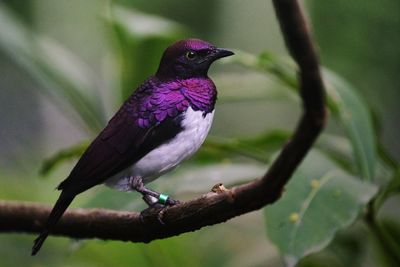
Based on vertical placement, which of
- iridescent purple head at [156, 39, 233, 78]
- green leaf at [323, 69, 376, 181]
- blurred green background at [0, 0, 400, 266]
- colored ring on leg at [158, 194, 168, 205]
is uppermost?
iridescent purple head at [156, 39, 233, 78]

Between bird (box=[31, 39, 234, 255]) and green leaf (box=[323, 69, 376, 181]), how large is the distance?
2.44 ft

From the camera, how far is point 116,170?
1035 millimetres

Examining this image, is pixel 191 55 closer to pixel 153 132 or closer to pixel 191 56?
pixel 191 56

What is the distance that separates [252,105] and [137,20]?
2.22 meters

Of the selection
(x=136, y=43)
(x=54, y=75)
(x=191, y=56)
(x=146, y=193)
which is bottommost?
(x=54, y=75)

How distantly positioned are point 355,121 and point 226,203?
0.89m

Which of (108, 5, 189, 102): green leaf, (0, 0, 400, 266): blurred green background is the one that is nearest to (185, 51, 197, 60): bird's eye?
(0, 0, 400, 266): blurred green background

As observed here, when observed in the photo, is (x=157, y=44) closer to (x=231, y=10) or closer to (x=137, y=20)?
(x=137, y=20)

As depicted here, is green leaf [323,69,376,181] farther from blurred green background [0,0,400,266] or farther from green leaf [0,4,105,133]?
green leaf [0,4,105,133]

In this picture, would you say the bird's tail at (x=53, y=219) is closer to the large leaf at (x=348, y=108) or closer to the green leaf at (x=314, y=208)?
the green leaf at (x=314, y=208)

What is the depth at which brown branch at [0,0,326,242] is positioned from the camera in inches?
25.3

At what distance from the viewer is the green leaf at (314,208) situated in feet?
4.41

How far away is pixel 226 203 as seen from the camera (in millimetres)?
934

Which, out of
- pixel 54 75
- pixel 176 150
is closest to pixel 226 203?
pixel 176 150
